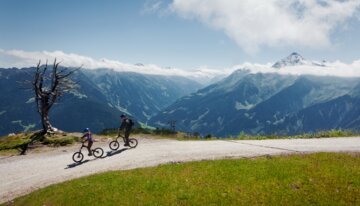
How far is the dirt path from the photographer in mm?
29469

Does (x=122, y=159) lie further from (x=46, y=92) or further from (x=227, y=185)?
(x=46, y=92)

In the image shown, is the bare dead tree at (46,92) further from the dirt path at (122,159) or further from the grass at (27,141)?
the dirt path at (122,159)

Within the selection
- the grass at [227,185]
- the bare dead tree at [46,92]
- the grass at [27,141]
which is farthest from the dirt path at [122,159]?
the bare dead tree at [46,92]

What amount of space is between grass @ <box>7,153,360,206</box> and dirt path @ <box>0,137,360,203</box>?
3314mm

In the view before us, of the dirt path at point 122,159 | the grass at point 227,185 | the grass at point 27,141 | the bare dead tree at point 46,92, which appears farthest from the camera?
the bare dead tree at point 46,92

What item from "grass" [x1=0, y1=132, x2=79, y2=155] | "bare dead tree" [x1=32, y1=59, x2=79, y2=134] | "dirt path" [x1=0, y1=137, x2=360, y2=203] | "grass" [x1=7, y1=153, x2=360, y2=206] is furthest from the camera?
"bare dead tree" [x1=32, y1=59, x2=79, y2=134]

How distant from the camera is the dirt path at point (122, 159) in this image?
29.5 m

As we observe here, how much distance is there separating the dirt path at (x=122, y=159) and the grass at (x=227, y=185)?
3.31 meters

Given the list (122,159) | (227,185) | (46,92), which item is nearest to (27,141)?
(46,92)

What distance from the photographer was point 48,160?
3712cm

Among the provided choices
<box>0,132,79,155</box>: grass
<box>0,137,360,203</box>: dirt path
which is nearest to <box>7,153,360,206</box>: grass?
<box>0,137,360,203</box>: dirt path

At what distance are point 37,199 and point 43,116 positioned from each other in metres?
29.9

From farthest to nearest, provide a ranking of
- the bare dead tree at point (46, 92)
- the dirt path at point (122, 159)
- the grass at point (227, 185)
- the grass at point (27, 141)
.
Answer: the bare dead tree at point (46, 92), the grass at point (27, 141), the dirt path at point (122, 159), the grass at point (227, 185)

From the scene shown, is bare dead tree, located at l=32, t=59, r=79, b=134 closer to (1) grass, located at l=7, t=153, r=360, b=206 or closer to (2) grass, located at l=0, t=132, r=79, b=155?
(2) grass, located at l=0, t=132, r=79, b=155
